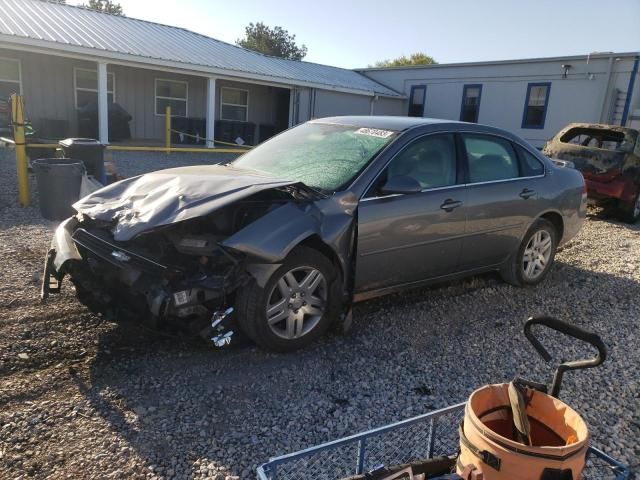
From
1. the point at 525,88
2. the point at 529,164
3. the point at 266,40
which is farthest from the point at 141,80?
the point at 266,40

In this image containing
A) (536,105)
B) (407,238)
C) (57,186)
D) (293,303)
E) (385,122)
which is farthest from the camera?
(536,105)

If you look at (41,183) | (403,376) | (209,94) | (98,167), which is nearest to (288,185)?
(403,376)

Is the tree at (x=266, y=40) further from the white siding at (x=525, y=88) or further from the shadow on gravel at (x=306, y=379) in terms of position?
the shadow on gravel at (x=306, y=379)

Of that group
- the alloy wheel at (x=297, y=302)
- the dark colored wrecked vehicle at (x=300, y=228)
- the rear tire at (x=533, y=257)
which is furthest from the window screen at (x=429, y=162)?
the rear tire at (x=533, y=257)

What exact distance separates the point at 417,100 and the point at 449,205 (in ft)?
67.0

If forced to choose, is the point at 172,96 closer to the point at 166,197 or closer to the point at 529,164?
the point at 529,164

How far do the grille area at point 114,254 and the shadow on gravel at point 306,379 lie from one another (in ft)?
2.22

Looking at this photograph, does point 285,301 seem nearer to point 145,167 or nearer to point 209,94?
point 145,167

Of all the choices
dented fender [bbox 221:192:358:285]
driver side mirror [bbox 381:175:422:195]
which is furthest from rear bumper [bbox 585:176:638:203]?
dented fender [bbox 221:192:358:285]

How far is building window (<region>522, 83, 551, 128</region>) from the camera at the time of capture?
1900 centimetres

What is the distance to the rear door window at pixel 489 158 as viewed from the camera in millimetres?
4636

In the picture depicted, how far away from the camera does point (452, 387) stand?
339 cm

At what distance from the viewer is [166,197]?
3.39m

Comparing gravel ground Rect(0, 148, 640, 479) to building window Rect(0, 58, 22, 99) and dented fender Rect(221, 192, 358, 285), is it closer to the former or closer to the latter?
dented fender Rect(221, 192, 358, 285)
